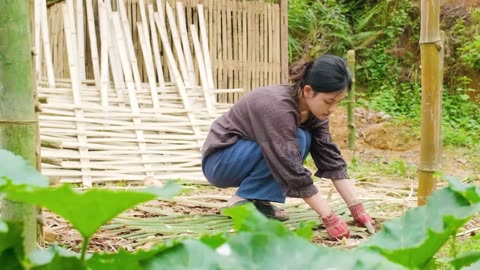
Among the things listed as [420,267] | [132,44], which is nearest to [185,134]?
[132,44]

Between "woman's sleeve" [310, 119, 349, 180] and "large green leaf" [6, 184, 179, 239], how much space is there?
2699 mm

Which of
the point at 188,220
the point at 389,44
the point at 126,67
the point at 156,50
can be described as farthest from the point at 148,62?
the point at 389,44

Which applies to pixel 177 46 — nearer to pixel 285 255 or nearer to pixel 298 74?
pixel 298 74

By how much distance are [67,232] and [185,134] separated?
193cm

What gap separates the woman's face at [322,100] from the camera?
8.89ft

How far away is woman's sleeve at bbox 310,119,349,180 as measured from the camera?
3.16 metres

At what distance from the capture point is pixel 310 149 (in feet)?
10.6

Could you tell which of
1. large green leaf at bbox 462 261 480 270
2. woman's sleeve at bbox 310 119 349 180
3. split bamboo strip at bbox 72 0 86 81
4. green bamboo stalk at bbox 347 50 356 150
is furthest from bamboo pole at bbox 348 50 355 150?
large green leaf at bbox 462 261 480 270

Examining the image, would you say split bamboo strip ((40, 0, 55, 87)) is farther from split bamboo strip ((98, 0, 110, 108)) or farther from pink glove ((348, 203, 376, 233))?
pink glove ((348, 203, 376, 233))

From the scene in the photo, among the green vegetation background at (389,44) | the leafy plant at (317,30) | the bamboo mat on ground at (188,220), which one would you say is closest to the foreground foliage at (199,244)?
the bamboo mat on ground at (188,220)

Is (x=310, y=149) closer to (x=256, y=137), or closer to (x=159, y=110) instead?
(x=256, y=137)

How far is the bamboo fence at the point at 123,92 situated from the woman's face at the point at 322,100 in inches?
54.8

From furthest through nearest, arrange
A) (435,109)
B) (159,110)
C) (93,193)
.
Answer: (159,110) < (435,109) < (93,193)

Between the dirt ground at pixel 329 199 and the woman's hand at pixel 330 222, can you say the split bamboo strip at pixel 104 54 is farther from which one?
the woman's hand at pixel 330 222
